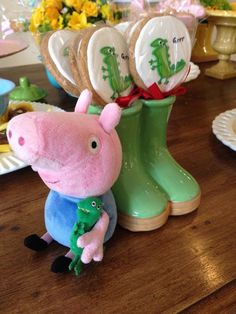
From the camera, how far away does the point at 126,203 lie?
0.39m

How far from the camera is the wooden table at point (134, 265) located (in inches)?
12.4

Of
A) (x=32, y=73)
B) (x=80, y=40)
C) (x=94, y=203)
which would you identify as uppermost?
(x=80, y=40)

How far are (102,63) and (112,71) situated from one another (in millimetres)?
14

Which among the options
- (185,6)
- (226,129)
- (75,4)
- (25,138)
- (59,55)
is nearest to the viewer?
(25,138)

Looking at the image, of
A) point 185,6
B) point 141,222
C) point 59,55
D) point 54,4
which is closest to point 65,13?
point 54,4

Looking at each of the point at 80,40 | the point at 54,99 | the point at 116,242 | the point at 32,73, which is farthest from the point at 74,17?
the point at 116,242

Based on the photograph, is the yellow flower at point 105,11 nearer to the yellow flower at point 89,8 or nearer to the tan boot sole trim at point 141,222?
the yellow flower at point 89,8

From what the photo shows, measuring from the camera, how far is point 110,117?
1.04 feet

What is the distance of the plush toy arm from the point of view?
1.04 ft

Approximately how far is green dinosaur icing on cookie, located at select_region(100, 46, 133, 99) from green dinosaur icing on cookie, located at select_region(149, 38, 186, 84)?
38 millimetres

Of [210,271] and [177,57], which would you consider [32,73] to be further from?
[210,271]

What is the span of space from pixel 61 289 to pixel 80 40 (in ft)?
0.81

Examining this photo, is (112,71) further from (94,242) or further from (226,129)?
(226,129)

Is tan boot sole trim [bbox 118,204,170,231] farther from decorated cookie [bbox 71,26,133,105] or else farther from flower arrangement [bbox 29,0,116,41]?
flower arrangement [bbox 29,0,116,41]
